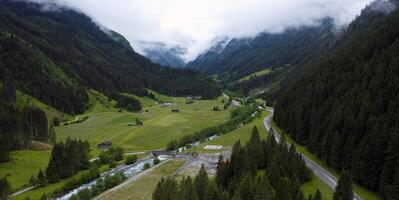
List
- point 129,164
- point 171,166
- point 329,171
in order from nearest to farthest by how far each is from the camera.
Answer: point 329,171 < point 171,166 < point 129,164

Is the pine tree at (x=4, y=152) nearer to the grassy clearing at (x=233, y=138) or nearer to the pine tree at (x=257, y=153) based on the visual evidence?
the grassy clearing at (x=233, y=138)

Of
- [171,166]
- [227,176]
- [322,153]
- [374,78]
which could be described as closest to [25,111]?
[171,166]

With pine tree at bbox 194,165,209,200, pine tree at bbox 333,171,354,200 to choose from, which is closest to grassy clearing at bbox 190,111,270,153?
pine tree at bbox 194,165,209,200

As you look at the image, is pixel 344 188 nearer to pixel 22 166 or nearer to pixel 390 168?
pixel 390 168

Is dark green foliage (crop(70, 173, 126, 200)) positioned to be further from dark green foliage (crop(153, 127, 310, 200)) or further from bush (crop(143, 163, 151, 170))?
dark green foliage (crop(153, 127, 310, 200))

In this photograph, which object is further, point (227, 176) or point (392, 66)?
point (392, 66)

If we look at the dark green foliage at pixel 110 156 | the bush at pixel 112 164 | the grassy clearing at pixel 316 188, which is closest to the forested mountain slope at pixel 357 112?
the grassy clearing at pixel 316 188

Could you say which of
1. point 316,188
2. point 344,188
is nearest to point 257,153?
point 316,188

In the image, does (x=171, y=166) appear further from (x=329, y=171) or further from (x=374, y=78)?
(x=374, y=78)
